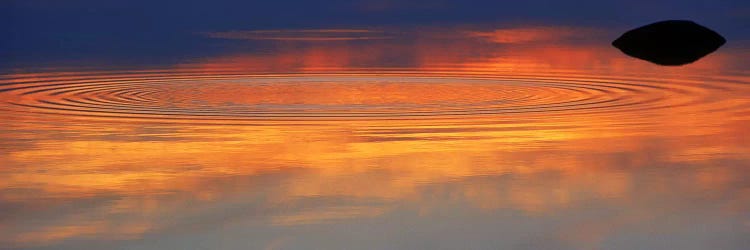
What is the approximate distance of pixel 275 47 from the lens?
19516 millimetres

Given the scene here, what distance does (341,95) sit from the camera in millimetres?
12477

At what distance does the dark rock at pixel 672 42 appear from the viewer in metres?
17.0

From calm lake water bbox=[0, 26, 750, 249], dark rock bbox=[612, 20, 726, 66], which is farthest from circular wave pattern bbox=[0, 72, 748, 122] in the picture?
dark rock bbox=[612, 20, 726, 66]

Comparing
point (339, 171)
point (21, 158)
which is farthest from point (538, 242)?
point (21, 158)

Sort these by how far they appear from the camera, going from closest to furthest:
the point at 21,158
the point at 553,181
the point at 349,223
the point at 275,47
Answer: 1. the point at 349,223
2. the point at 553,181
3. the point at 21,158
4. the point at 275,47

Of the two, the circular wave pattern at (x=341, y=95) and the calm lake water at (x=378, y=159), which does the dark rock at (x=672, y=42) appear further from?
the circular wave pattern at (x=341, y=95)

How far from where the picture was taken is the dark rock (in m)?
17.0

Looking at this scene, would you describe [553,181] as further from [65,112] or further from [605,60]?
[605,60]

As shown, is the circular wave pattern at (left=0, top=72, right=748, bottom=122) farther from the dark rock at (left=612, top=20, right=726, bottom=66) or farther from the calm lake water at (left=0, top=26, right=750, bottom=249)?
the dark rock at (left=612, top=20, right=726, bottom=66)

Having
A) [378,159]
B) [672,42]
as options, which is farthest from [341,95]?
Result: [672,42]

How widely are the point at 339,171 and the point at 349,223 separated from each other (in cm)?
143

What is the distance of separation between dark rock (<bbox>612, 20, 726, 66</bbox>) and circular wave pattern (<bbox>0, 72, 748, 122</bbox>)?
3.04 m

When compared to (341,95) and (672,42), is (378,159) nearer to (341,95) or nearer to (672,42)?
(341,95)

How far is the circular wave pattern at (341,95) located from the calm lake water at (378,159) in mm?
29
